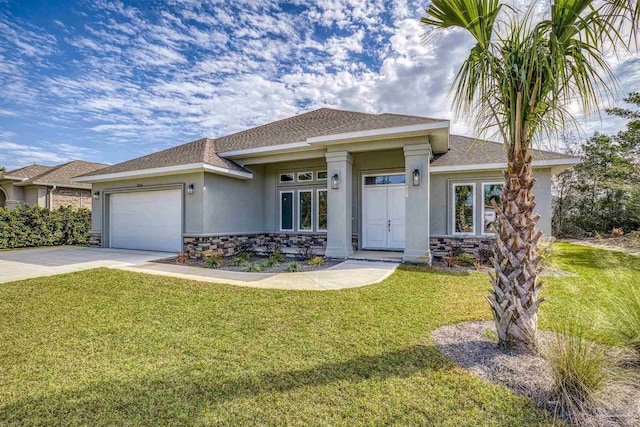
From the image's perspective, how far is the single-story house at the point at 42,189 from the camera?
17.8m

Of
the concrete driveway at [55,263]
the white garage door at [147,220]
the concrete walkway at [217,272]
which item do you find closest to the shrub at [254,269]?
the concrete walkway at [217,272]

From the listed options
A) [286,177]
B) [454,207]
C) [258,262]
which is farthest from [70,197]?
[454,207]

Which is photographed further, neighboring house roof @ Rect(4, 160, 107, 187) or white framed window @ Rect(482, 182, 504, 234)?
neighboring house roof @ Rect(4, 160, 107, 187)

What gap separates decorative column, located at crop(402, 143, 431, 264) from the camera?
A: 8984 millimetres

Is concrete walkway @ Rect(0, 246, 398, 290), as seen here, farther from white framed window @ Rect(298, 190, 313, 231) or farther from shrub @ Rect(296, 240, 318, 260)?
white framed window @ Rect(298, 190, 313, 231)

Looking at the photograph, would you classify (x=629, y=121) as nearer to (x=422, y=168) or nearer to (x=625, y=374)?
(x=422, y=168)

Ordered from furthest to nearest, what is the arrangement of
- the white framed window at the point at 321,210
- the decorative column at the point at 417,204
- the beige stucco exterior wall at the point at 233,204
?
the white framed window at the point at 321,210
the beige stucco exterior wall at the point at 233,204
the decorative column at the point at 417,204

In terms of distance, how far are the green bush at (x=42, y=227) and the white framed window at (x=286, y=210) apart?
1126 cm

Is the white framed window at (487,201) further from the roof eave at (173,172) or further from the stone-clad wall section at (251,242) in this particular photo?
the roof eave at (173,172)

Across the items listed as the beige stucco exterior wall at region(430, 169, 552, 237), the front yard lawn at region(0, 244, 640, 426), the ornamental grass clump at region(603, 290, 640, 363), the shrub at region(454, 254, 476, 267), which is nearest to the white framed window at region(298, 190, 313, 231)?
the beige stucco exterior wall at region(430, 169, 552, 237)

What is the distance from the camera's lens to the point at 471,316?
4.79 m

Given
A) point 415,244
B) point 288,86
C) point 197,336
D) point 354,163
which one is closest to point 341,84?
point 288,86

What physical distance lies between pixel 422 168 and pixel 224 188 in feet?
23.6

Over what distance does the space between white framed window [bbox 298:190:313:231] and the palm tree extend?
9281mm
